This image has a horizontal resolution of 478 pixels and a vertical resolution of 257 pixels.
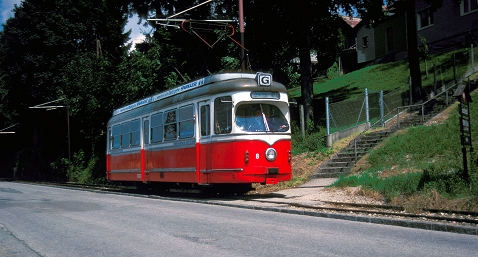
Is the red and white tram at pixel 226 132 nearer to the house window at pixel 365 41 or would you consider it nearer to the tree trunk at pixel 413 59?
the tree trunk at pixel 413 59

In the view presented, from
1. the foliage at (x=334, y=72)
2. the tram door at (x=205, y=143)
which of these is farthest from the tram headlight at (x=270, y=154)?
the foliage at (x=334, y=72)

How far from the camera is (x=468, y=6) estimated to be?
3706 cm

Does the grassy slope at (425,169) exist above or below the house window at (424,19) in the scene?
below

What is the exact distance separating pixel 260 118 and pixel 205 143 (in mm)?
1836

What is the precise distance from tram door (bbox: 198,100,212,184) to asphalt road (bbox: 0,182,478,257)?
9.06ft

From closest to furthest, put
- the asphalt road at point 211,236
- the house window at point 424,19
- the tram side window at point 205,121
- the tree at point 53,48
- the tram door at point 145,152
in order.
→ 1. the asphalt road at point 211,236
2. the tram side window at point 205,121
3. the tram door at point 145,152
4. the house window at point 424,19
5. the tree at point 53,48

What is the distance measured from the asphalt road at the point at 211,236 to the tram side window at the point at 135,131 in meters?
7.81

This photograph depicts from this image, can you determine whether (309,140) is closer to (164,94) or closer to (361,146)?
(361,146)

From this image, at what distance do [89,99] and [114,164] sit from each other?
15.0 m

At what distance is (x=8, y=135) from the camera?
6444 centimetres

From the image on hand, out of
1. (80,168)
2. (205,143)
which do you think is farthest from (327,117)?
(80,168)

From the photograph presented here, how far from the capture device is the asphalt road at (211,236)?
8164mm

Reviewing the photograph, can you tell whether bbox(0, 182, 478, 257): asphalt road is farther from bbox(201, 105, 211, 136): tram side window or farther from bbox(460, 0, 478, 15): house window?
bbox(460, 0, 478, 15): house window

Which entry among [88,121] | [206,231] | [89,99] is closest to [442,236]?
[206,231]
